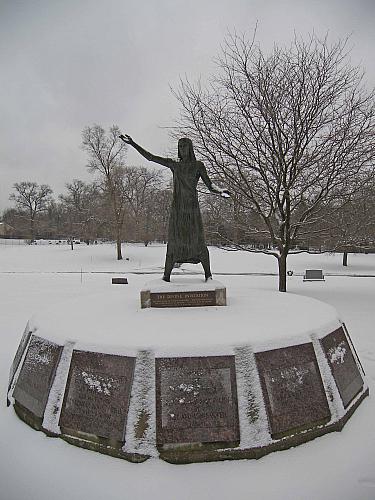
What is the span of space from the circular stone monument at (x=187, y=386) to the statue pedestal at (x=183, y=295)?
105cm

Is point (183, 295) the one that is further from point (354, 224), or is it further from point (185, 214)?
point (354, 224)

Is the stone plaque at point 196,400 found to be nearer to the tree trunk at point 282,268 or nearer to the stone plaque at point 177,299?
the stone plaque at point 177,299

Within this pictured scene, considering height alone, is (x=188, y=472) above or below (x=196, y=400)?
below

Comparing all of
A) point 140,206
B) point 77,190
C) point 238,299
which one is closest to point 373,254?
point 140,206

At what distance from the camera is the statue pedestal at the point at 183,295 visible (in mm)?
6074

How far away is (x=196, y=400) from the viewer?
393cm

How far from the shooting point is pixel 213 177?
43.5 feet

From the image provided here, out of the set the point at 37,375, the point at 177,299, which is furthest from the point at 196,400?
the point at 177,299

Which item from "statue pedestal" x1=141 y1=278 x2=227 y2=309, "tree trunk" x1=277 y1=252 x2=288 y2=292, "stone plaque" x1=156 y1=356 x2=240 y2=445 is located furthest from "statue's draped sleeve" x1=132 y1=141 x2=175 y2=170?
"tree trunk" x1=277 y1=252 x2=288 y2=292

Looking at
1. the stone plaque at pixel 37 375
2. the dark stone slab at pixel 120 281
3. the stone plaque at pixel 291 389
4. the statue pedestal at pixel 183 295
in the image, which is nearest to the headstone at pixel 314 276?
the dark stone slab at pixel 120 281

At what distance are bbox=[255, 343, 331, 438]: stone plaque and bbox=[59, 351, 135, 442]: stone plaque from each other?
1486mm

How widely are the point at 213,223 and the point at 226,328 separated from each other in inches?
403

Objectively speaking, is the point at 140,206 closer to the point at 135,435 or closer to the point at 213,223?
the point at 213,223

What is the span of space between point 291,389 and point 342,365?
1105 millimetres
